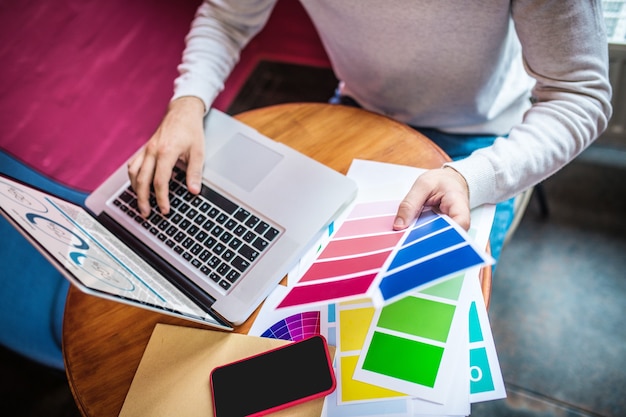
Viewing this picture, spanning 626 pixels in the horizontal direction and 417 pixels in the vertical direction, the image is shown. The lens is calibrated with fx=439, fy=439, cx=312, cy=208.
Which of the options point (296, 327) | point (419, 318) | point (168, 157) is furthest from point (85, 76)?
point (419, 318)

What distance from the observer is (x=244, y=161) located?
88 centimetres

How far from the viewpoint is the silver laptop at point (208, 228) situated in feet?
2.03

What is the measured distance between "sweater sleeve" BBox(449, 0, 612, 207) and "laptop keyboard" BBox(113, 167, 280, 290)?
371 millimetres

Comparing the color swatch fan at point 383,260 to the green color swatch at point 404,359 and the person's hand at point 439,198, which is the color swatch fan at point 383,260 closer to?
the person's hand at point 439,198

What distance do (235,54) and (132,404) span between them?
0.82 m

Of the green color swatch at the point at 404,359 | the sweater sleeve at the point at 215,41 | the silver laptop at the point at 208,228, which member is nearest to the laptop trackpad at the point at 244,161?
the silver laptop at the point at 208,228

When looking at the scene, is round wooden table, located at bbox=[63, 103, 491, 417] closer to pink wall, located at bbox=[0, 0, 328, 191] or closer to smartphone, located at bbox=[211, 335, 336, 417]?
smartphone, located at bbox=[211, 335, 336, 417]

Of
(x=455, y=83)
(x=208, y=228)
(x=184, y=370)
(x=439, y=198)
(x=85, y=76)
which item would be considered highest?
(x=455, y=83)

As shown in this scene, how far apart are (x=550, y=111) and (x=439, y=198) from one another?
268mm

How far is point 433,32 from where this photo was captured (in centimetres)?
85

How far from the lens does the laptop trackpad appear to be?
2.80 ft

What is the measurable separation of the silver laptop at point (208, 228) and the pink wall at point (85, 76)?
2.46 ft

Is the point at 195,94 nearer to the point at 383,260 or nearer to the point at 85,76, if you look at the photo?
the point at 383,260

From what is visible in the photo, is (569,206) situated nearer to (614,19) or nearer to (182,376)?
(614,19)
